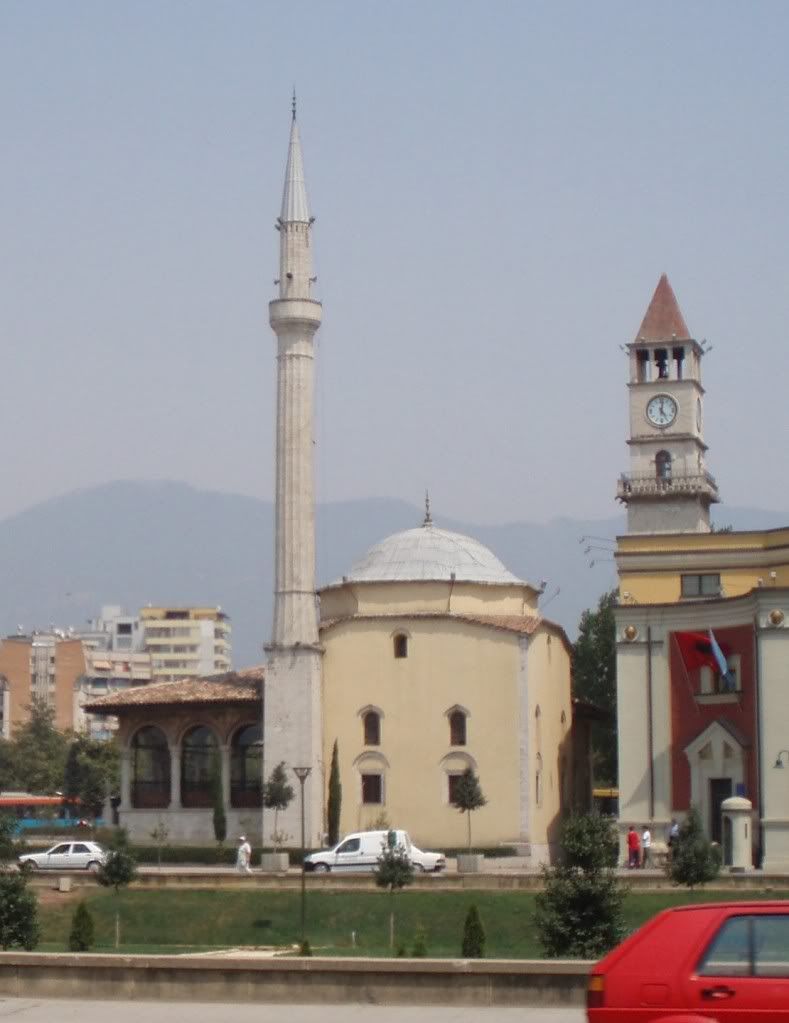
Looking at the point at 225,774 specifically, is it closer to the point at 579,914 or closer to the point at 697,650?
the point at 697,650

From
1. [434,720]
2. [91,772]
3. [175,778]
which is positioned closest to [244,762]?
[175,778]

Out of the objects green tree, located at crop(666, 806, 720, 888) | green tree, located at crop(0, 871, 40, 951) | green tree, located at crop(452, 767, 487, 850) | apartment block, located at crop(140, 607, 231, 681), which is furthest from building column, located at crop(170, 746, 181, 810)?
apartment block, located at crop(140, 607, 231, 681)

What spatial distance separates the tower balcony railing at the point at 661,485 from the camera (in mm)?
75125

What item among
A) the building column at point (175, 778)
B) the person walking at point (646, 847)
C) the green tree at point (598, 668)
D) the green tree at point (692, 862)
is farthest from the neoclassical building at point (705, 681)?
the green tree at point (598, 668)

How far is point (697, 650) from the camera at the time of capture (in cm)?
5234

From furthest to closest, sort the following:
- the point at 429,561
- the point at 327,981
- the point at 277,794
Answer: the point at 429,561
the point at 277,794
the point at 327,981

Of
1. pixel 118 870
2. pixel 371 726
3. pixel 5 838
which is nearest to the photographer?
pixel 5 838

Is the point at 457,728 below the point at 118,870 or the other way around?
the other way around

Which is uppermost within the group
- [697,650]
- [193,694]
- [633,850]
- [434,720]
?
[697,650]

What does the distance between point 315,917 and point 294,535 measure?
56.5ft

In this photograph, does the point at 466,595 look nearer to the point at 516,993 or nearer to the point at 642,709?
the point at 642,709

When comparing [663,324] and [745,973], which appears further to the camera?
[663,324]

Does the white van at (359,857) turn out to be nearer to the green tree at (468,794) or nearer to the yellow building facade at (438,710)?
the green tree at (468,794)

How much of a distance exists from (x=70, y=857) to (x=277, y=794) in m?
5.96
